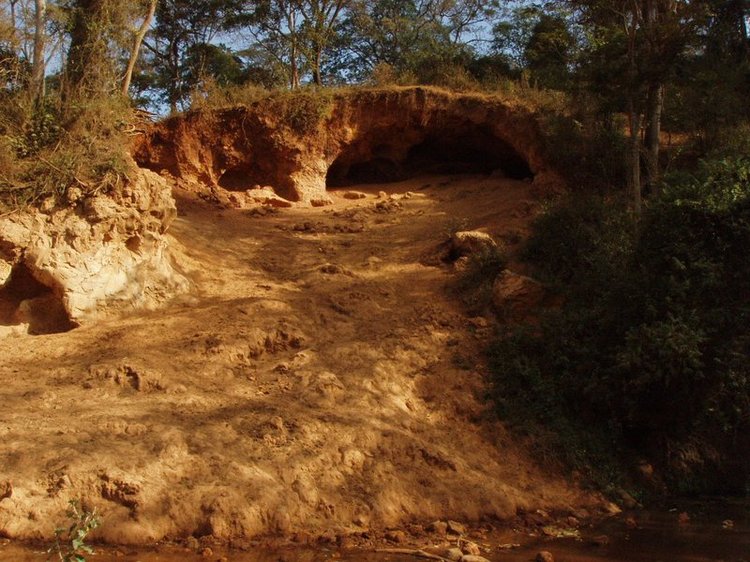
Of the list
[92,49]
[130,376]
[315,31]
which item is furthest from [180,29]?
[130,376]

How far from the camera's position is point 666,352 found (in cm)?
805

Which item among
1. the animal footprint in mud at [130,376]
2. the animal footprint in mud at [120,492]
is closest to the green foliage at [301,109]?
the animal footprint in mud at [130,376]

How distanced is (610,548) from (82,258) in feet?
21.0

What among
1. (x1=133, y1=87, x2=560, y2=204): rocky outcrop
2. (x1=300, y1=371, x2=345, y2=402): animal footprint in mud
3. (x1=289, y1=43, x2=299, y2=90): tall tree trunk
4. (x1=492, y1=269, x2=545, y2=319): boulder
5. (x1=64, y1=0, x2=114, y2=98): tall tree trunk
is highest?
(x1=289, y1=43, x2=299, y2=90): tall tree trunk

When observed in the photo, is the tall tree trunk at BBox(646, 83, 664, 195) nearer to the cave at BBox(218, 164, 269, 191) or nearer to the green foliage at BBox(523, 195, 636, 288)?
the green foliage at BBox(523, 195, 636, 288)

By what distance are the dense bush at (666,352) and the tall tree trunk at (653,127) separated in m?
2.49

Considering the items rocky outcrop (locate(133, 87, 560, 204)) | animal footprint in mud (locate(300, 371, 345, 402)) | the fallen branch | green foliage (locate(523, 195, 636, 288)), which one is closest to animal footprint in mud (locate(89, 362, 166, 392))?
animal footprint in mud (locate(300, 371, 345, 402))

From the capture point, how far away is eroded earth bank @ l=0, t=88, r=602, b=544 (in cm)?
621

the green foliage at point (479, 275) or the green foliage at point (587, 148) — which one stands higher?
the green foliage at point (587, 148)

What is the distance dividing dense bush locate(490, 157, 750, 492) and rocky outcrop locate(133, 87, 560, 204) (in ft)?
15.8

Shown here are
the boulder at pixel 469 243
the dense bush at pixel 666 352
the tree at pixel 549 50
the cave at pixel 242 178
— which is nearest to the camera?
the dense bush at pixel 666 352

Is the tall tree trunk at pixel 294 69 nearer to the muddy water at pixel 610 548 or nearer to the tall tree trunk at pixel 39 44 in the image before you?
the tall tree trunk at pixel 39 44

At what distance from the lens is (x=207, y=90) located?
14.8 metres

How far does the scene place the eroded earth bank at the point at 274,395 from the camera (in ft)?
20.4
